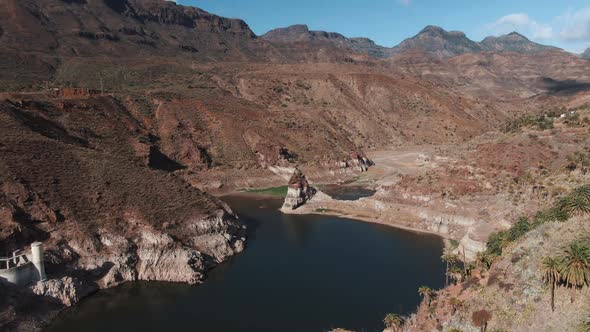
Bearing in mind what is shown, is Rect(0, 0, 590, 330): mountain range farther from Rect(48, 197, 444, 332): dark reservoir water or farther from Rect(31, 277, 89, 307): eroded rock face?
Rect(48, 197, 444, 332): dark reservoir water

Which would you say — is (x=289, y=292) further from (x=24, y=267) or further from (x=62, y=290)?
(x=24, y=267)

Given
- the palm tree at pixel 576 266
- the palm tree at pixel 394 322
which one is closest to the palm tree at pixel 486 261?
the palm tree at pixel 394 322

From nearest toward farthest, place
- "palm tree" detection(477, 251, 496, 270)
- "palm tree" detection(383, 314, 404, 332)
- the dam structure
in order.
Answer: "palm tree" detection(383, 314, 404, 332)
"palm tree" detection(477, 251, 496, 270)
the dam structure

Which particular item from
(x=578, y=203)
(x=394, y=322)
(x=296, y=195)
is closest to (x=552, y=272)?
(x=578, y=203)

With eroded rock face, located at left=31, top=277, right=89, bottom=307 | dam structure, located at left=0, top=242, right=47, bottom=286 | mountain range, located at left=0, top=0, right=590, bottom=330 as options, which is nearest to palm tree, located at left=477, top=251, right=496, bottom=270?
mountain range, located at left=0, top=0, right=590, bottom=330

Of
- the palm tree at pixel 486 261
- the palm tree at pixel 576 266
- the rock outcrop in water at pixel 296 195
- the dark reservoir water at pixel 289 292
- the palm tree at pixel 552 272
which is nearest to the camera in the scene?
the palm tree at pixel 576 266

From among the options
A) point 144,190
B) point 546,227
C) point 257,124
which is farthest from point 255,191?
point 546,227

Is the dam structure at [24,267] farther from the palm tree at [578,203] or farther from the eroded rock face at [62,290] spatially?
the palm tree at [578,203]
